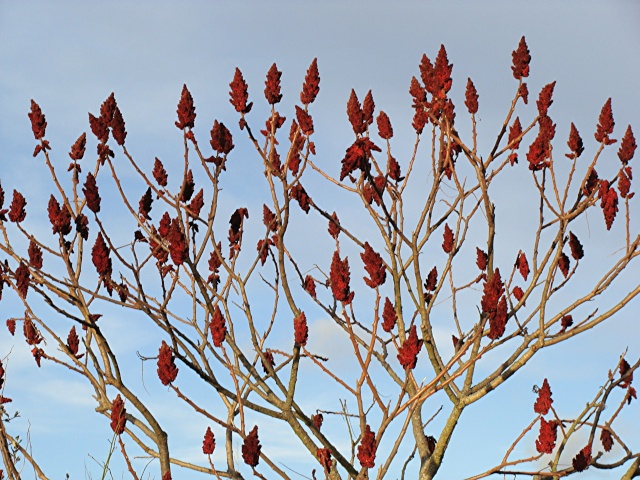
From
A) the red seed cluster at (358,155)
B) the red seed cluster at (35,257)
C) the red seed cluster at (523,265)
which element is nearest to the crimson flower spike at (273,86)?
the red seed cluster at (358,155)

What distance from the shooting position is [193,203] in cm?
466

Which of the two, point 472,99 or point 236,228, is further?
point 472,99

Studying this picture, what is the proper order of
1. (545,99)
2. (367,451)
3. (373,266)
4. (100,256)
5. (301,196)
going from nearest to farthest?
(373,266) → (367,451) → (100,256) → (301,196) → (545,99)

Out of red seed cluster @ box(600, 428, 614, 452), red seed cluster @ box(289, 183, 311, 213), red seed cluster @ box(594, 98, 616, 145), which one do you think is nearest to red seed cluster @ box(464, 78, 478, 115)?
red seed cluster @ box(594, 98, 616, 145)

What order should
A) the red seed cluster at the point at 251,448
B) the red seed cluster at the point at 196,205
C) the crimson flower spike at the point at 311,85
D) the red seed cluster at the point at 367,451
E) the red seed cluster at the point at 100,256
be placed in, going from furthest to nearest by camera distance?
the red seed cluster at the point at 196,205 < the crimson flower spike at the point at 311,85 < the red seed cluster at the point at 100,256 < the red seed cluster at the point at 251,448 < the red seed cluster at the point at 367,451

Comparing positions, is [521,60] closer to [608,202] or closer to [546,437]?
[608,202]

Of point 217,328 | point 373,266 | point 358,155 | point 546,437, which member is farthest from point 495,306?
point 217,328

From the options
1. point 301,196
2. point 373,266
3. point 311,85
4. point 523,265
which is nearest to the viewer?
point 373,266

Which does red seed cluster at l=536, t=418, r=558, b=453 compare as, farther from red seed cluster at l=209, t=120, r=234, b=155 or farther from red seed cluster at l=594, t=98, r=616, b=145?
red seed cluster at l=209, t=120, r=234, b=155

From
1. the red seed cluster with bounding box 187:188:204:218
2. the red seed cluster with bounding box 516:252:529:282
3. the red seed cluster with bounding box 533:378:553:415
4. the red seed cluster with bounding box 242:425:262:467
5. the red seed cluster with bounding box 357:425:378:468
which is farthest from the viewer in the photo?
the red seed cluster with bounding box 516:252:529:282

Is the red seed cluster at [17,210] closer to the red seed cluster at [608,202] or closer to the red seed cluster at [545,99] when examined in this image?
the red seed cluster at [545,99]

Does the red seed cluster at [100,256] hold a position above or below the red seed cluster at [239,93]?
below

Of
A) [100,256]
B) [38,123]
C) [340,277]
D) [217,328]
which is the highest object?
[38,123]

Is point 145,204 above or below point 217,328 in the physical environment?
above
